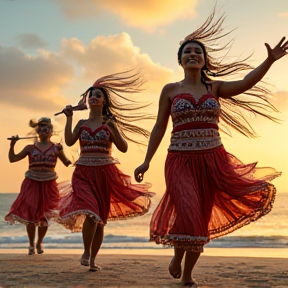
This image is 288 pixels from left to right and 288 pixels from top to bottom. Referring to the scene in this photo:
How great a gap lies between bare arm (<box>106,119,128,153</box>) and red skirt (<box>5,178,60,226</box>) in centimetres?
257

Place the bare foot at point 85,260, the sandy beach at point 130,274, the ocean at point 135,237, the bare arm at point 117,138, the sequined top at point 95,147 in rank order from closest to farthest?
1. the sandy beach at point 130,274
2. the bare foot at point 85,260
3. the sequined top at point 95,147
4. the bare arm at point 117,138
5. the ocean at point 135,237

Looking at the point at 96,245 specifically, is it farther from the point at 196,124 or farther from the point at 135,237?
the point at 135,237

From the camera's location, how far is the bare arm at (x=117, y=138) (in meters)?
7.28

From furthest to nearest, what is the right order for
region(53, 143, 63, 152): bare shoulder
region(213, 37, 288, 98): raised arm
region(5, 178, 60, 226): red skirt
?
region(53, 143, 63, 152): bare shoulder
region(5, 178, 60, 226): red skirt
region(213, 37, 288, 98): raised arm

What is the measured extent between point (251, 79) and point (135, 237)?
1358cm

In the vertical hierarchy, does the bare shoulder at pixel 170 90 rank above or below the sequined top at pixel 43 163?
above

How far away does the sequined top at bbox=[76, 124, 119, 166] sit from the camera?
716 centimetres

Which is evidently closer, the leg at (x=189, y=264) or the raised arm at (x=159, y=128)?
the leg at (x=189, y=264)

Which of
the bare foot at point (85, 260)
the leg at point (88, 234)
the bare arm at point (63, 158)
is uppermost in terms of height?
the bare arm at point (63, 158)

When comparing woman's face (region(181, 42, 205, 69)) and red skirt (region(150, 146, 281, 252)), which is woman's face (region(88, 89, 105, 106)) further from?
red skirt (region(150, 146, 281, 252))

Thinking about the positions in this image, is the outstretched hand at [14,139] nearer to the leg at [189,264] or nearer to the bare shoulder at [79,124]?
the bare shoulder at [79,124]

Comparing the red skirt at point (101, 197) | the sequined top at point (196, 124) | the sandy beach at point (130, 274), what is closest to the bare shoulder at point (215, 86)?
the sequined top at point (196, 124)

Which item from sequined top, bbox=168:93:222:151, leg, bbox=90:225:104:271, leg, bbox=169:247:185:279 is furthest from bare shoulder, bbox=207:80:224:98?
leg, bbox=90:225:104:271

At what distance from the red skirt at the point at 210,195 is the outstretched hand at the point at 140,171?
0.82 ft
